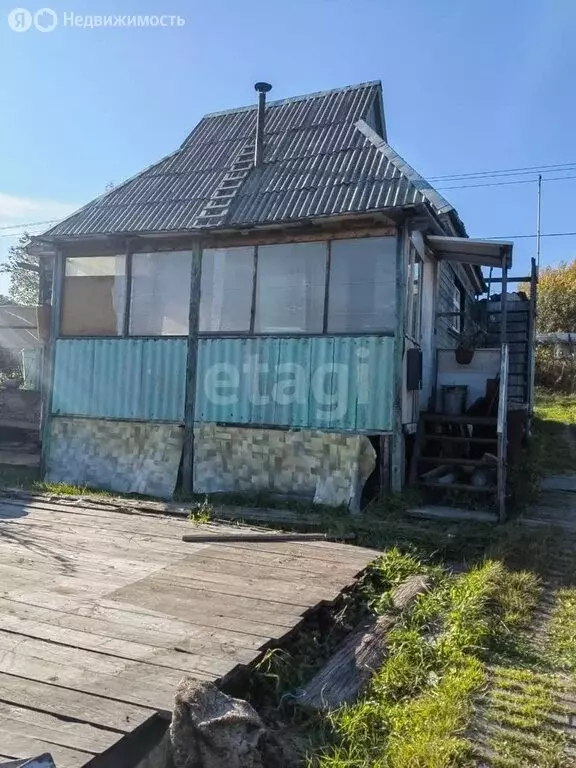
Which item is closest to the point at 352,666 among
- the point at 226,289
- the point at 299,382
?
the point at 299,382

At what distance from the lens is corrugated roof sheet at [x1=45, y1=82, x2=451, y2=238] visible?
7352 millimetres

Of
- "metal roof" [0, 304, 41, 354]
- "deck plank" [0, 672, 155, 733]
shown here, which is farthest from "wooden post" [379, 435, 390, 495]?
"metal roof" [0, 304, 41, 354]

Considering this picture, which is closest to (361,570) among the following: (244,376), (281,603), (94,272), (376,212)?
(281,603)

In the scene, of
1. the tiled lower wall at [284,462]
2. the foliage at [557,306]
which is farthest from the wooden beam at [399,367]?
the foliage at [557,306]

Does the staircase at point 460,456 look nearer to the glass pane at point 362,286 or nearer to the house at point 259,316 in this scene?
the house at point 259,316

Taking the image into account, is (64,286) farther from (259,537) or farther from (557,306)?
(557,306)

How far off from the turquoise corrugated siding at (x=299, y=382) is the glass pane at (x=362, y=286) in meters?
0.22

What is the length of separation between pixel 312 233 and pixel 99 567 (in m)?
4.65

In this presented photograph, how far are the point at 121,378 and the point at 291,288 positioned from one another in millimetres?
2740

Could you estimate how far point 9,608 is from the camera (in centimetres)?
383

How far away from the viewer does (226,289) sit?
8023mm

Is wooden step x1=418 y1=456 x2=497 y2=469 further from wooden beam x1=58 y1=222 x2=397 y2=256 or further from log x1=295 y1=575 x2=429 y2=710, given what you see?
log x1=295 y1=575 x2=429 y2=710

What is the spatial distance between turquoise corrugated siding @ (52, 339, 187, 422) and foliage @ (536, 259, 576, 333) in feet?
64.3

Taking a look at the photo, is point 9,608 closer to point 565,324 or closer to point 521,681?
point 521,681
